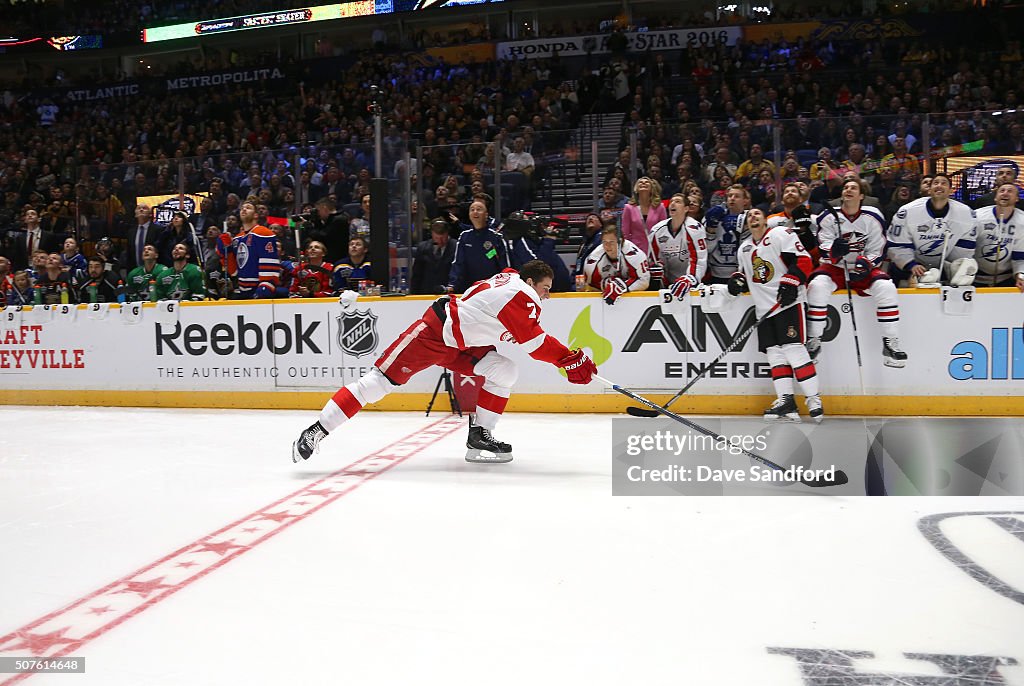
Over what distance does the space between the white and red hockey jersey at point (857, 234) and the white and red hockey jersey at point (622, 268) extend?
1410 mm

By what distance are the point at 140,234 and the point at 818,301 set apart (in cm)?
676

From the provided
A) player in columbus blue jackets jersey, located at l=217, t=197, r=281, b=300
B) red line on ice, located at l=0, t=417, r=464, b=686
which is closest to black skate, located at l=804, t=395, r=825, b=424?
red line on ice, located at l=0, t=417, r=464, b=686

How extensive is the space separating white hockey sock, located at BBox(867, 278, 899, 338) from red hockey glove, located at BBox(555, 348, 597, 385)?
9.79 feet

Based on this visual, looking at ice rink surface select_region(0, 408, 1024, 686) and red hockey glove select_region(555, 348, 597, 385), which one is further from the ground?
red hockey glove select_region(555, 348, 597, 385)

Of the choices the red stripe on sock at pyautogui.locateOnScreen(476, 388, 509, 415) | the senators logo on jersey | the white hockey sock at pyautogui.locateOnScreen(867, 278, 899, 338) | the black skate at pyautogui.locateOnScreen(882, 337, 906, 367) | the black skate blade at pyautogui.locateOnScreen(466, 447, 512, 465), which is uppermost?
the senators logo on jersey

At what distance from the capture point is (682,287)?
21.5 feet

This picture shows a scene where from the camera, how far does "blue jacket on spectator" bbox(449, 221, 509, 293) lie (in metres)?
6.88

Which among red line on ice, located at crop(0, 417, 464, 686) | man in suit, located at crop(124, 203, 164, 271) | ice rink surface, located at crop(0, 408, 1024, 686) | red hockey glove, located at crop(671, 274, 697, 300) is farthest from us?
man in suit, located at crop(124, 203, 164, 271)

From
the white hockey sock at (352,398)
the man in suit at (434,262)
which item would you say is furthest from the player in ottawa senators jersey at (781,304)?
the white hockey sock at (352,398)

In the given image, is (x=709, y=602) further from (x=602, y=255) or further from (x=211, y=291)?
(x=211, y=291)

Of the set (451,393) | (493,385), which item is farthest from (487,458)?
(451,393)

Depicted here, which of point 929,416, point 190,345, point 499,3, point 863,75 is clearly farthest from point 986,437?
point 499,3

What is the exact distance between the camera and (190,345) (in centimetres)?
770

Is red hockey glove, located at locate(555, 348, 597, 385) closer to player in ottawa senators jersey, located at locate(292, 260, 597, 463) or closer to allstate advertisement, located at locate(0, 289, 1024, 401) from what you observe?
player in ottawa senators jersey, located at locate(292, 260, 597, 463)
